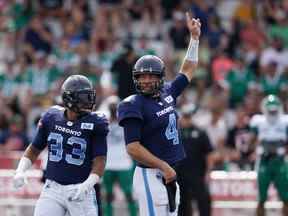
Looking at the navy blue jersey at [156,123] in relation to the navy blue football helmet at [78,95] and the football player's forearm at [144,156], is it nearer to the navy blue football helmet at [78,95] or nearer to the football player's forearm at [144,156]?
the football player's forearm at [144,156]

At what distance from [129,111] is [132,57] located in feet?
21.8

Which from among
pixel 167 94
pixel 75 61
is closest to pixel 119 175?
pixel 75 61

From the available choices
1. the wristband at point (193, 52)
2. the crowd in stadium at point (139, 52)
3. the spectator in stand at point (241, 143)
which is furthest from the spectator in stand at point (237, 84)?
the wristband at point (193, 52)

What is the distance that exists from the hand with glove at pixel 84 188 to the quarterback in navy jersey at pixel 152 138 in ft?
1.18

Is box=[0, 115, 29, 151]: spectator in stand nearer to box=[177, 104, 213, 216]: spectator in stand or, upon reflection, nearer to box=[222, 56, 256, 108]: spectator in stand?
box=[222, 56, 256, 108]: spectator in stand

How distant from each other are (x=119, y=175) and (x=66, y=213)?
4.82m

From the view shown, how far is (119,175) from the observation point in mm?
14273

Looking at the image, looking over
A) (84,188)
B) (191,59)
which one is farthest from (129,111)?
(191,59)

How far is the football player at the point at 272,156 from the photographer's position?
13.4 metres

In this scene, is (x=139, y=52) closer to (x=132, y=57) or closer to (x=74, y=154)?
(x=132, y=57)

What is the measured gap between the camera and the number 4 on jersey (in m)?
9.38

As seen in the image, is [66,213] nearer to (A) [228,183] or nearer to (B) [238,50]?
(A) [228,183]

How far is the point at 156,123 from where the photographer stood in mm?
9312

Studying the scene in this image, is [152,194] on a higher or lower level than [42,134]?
lower
